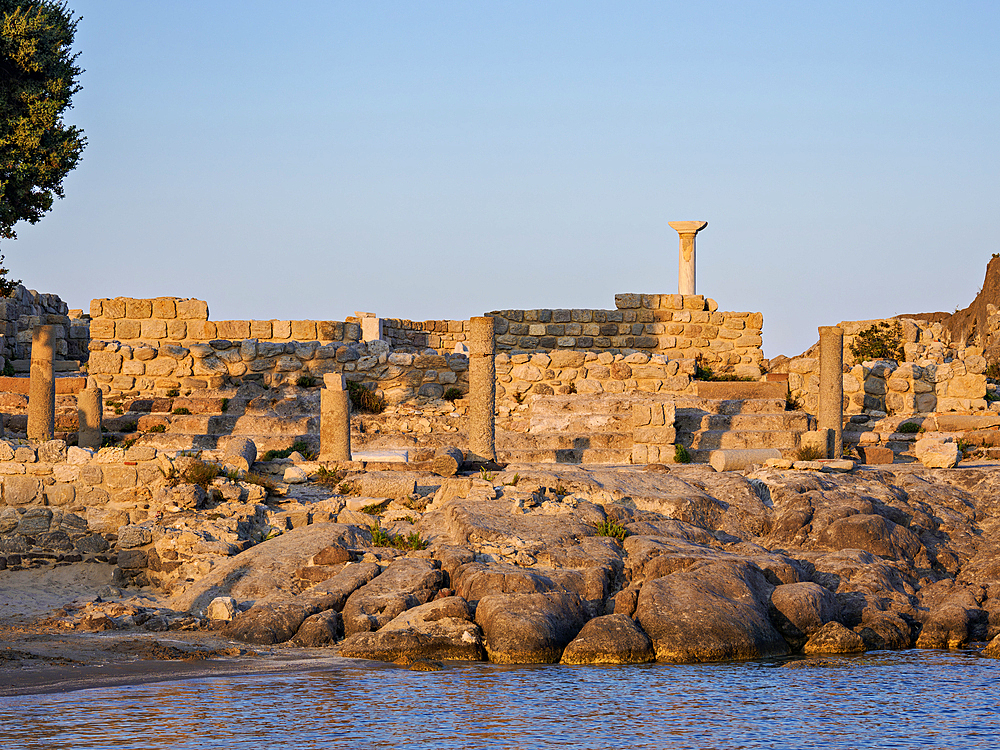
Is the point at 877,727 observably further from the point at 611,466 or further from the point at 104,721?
the point at 611,466

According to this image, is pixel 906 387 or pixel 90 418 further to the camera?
pixel 906 387

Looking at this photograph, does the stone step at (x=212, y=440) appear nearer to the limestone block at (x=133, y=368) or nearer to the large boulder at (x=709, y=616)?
the limestone block at (x=133, y=368)

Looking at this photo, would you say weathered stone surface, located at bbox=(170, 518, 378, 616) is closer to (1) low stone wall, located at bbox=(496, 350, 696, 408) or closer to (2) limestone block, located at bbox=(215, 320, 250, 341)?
(1) low stone wall, located at bbox=(496, 350, 696, 408)

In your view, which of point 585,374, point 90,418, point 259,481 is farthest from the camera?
point 585,374

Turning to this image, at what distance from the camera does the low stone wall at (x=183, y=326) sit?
944 inches

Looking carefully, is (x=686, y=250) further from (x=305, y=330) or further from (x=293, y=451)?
(x=293, y=451)

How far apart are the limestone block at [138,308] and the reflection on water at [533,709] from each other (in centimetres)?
1525

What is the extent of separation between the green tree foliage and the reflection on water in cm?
1264

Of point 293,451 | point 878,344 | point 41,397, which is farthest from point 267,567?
point 878,344

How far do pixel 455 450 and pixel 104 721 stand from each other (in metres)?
9.25

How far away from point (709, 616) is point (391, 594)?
3259 mm

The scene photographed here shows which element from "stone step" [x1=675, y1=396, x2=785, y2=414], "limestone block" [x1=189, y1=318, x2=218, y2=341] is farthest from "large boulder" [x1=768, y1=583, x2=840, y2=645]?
"limestone block" [x1=189, y1=318, x2=218, y2=341]

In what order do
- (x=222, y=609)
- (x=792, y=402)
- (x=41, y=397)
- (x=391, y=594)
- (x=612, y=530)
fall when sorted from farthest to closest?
(x=792, y=402), (x=41, y=397), (x=612, y=530), (x=222, y=609), (x=391, y=594)

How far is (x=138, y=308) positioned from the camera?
2433 cm
